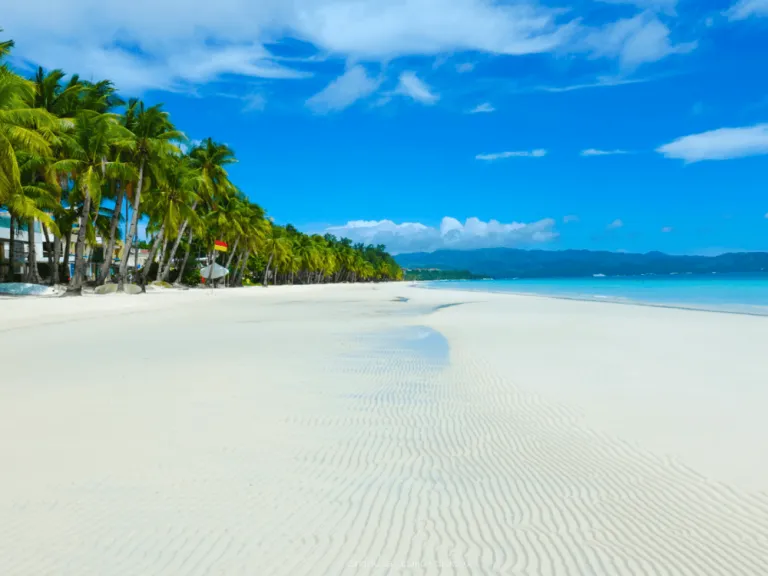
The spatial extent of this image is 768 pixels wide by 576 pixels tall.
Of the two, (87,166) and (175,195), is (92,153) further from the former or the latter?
(175,195)

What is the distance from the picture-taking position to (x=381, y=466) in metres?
4.44

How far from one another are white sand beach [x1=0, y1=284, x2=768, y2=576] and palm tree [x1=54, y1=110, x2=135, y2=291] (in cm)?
2107

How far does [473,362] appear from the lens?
9.80 m

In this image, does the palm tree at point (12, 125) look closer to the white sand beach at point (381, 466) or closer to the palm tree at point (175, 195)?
the palm tree at point (175, 195)

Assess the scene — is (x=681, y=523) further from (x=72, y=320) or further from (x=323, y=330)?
(x=72, y=320)

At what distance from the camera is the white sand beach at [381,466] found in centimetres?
299

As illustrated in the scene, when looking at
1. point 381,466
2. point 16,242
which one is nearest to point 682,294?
point 381,466

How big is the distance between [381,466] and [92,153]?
29374 millimetres

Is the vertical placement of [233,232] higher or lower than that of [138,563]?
higher

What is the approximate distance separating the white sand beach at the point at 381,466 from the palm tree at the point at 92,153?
69.1 feet

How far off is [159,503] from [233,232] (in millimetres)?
52868

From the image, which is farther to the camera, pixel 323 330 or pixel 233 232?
pixel 233 232

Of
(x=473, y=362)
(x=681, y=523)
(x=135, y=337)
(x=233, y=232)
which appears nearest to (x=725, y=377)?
(x=473, y=362)

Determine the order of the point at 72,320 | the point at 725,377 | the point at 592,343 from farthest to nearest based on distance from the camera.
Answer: the point at 72,320, the point at 592,343, the point at 725,377
